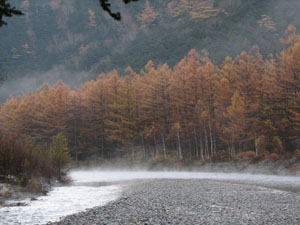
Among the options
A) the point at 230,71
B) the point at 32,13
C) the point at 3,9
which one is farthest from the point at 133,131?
the point at 32,13

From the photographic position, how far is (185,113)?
105 feet

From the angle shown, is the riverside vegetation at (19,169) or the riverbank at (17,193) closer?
the riverbank at (17,193)

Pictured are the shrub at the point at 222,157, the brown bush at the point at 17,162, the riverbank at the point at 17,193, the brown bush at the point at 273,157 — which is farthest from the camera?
the shrub at the point at 222,157

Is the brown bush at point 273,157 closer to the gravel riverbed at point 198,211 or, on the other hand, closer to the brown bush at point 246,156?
the brown bush at point 246,156

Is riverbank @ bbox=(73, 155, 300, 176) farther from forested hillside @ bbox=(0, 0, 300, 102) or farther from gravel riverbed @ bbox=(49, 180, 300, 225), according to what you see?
forested hillside @ bbox=(0, 0, 300, 102)

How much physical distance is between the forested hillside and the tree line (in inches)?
502

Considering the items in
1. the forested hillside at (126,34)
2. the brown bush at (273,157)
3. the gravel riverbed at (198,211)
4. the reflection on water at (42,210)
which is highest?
the forested hillside at (126,34)

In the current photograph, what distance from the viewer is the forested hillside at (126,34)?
6725 cm

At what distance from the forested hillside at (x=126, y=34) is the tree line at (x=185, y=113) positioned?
12.7m

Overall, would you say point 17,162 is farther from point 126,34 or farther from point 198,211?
point 126,34

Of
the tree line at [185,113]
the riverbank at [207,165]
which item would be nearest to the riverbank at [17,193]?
the tree line at [185,113]

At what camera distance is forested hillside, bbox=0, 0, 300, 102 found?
67250 millimetres

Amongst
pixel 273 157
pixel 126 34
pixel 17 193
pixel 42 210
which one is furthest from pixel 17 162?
pixel 126 34

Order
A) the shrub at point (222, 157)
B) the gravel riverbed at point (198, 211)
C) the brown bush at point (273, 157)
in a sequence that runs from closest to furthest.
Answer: the gravel riverbed at point (198, 211) → the brown bush at point (273, 157) → the shrub at point (222, 157)
